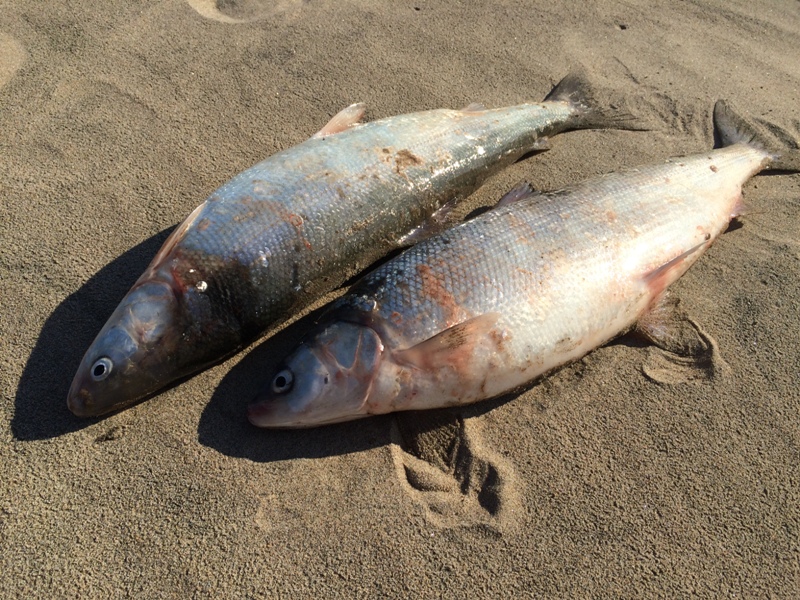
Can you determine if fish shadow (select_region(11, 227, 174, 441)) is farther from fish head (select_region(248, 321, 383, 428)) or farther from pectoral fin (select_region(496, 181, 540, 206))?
pectoral fin (select_region(496, 181, 540, 206))

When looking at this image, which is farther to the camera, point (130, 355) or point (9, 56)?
point (9, 56)

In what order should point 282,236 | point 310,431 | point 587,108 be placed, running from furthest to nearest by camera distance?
1. point 587,108
2. point 282,236
3. point 310,431

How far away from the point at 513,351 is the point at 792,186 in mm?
3114

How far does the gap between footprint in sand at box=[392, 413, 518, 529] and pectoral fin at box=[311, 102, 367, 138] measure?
6.98 feet

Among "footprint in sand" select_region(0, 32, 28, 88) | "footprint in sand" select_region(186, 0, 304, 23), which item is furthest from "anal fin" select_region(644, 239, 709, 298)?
"footprint in sand" select_region(0, 32, 28, 88)

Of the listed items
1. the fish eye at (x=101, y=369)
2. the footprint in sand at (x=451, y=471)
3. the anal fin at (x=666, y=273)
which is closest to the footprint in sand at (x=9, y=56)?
the fish eye at (x=101, y=369)

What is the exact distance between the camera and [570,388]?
11.4 ft

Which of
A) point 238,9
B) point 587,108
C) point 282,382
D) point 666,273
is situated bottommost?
point 282,382

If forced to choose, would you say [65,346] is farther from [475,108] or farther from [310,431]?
[475,108]

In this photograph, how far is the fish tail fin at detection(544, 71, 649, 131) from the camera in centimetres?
493

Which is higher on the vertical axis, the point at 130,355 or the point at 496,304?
the point at 496,304

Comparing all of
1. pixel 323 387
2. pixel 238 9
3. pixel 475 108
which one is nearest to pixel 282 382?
pixel 323 387

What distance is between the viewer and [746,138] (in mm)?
4699

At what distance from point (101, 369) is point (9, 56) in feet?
11.0
